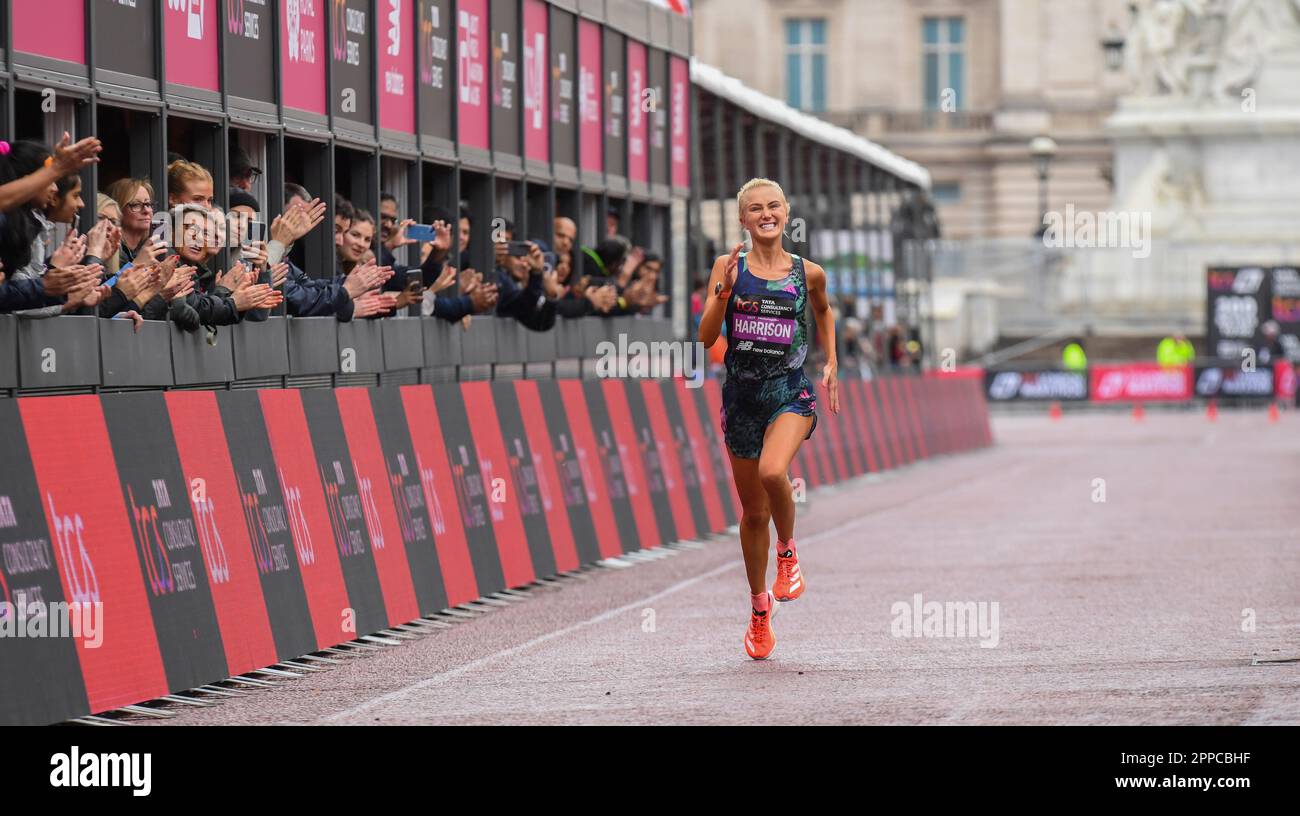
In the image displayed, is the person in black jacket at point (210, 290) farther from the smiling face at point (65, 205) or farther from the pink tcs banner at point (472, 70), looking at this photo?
the pink tcs banner at point (472, 70)

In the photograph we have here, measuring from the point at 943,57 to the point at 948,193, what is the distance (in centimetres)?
508

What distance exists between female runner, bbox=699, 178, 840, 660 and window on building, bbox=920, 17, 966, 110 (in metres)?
77.5

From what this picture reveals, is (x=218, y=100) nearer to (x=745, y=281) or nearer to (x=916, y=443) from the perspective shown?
(x=745, y=281)

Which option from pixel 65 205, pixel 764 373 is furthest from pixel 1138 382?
pixel 65 205

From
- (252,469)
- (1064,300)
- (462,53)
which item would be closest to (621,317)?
(462,53)

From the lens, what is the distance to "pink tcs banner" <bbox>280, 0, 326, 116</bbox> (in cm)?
1491

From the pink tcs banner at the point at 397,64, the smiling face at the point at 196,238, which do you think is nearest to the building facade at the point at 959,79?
the pink tcs banner at the point at 397,64

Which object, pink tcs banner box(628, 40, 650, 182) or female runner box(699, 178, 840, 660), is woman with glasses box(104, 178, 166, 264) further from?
pink tcs banner box(628, 40, 650, 182)

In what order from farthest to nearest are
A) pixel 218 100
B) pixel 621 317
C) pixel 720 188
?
pixel 720 188, pixel 621 317, pixel 218 100

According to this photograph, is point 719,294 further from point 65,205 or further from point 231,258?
point 231,258

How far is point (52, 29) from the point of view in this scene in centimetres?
1199

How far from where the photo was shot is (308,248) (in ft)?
51.4

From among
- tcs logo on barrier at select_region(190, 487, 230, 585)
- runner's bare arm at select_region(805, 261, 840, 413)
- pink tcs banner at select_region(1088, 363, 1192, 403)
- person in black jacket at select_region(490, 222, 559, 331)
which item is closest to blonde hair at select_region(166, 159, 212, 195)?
tcs logo on barrier at select_region(190, 487, 230, 585)
